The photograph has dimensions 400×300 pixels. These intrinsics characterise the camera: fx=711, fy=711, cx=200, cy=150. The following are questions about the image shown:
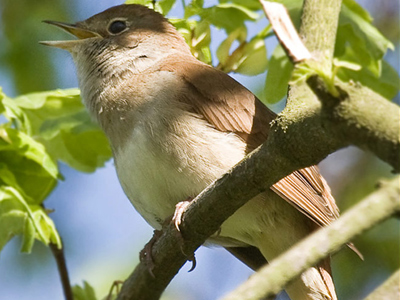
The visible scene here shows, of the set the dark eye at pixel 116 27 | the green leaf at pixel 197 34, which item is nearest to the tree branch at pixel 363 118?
the green leaf at pixel 197 34

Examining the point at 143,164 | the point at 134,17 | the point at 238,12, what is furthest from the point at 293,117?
the point at 134,17

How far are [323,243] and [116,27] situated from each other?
3132 mm

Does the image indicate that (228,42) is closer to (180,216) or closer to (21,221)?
(180,216)

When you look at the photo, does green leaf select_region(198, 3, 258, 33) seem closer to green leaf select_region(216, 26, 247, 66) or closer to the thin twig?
green leaf select_region(216, 26, 247, 66)

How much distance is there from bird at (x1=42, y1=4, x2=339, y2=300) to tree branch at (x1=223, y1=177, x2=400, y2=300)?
4.79 ft

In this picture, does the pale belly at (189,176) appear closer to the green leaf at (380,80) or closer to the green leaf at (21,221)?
the green leaf at (21,221)

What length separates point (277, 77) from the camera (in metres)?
4.48

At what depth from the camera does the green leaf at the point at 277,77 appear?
14.6 feet

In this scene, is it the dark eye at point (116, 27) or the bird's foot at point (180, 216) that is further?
the dark eye at point (116, 27)

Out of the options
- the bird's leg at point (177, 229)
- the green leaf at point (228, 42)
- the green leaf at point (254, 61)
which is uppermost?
the green leaf at point (228, 42)

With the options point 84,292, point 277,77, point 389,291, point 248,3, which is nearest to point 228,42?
point 248,3

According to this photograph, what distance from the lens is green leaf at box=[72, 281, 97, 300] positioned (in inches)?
190

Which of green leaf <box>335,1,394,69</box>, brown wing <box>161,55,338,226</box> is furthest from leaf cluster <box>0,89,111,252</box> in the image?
green leaf <box>335,1,394,69</box>

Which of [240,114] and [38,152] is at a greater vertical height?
[240,114]
